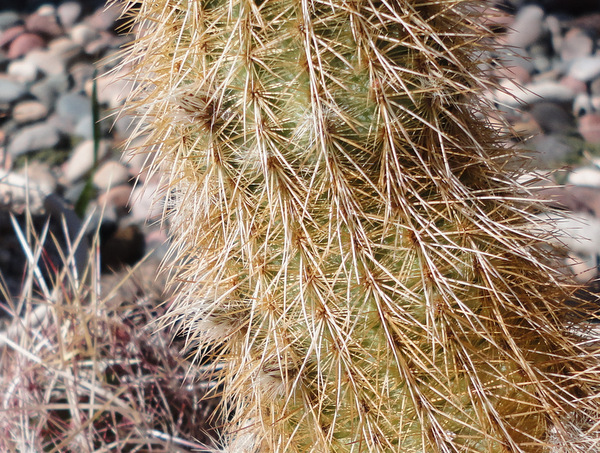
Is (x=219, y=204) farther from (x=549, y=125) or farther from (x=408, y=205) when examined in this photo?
(x=549, y=125)

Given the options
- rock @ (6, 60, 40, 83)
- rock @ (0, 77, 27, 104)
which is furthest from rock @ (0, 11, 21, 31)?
rock @ (0, 77, 27, 104)

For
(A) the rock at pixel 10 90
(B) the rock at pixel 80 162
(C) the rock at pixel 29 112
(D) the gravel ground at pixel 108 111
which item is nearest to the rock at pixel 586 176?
(D) the gravel ground at pixel 108 111

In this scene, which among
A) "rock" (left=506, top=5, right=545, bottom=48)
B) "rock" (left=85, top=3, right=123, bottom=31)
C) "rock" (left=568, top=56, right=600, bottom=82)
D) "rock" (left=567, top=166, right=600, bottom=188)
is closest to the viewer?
"rock" (left=567, top=166, right=600, bottom=188)

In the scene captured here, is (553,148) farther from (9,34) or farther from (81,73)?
(9,34)

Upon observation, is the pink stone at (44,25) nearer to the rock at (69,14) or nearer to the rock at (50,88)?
the rock at (69,14)

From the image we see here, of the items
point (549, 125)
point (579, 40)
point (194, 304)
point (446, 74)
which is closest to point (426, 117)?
point (446, 74)

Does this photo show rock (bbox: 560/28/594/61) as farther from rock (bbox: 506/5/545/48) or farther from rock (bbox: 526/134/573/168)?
rock (bbox: 526/134/573/168)
